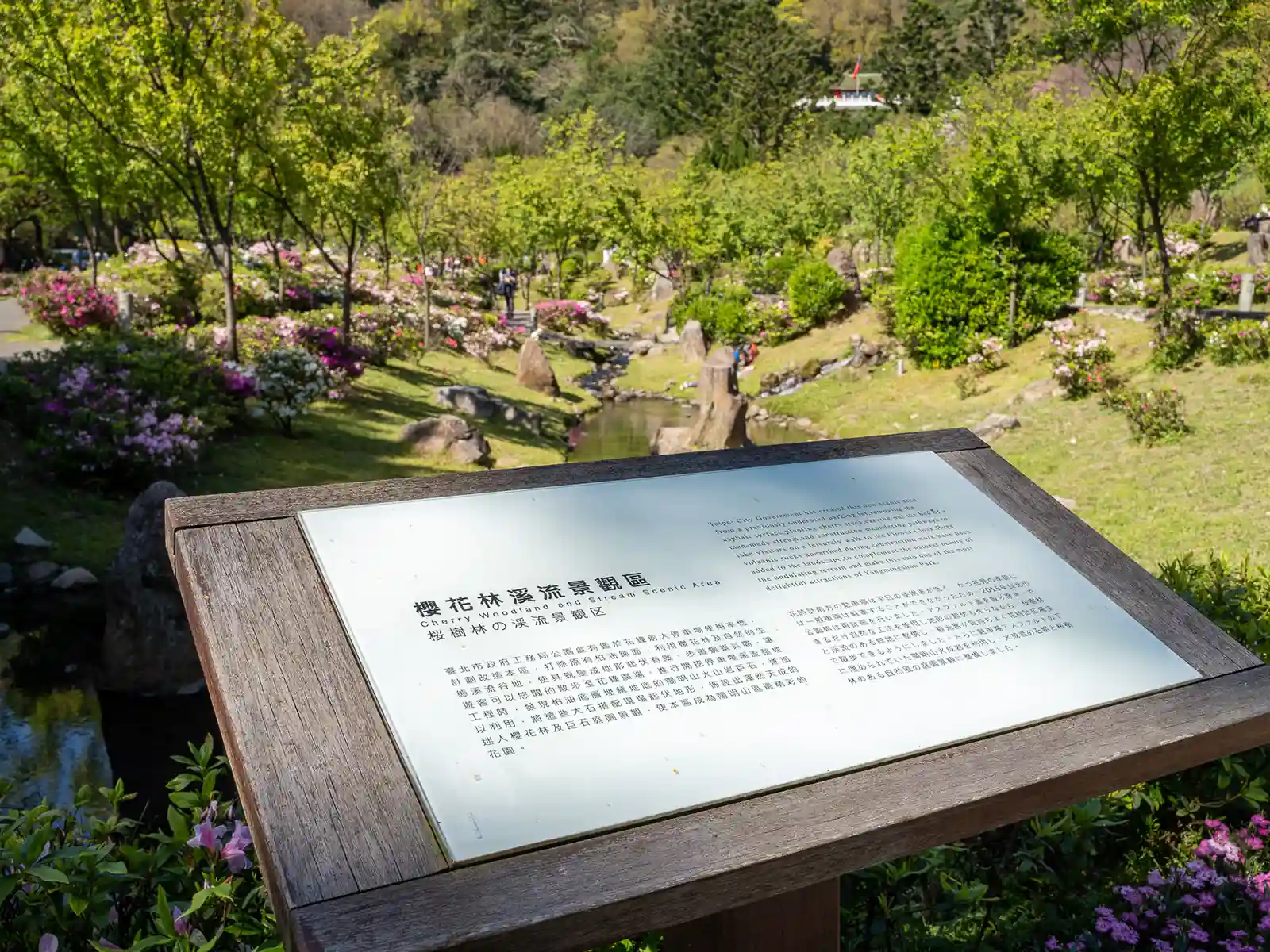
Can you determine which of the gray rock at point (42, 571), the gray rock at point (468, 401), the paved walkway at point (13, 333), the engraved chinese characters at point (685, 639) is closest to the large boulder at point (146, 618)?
the gray rock at point (42, 571)

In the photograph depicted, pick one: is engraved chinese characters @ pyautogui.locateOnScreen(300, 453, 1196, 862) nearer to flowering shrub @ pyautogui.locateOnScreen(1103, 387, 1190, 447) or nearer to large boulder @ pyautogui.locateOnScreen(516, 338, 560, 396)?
flowering shrub @ pyautogui.locateOnScreen(1103, 387, 1190, 447)

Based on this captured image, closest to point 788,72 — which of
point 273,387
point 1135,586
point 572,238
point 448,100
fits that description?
point 448,100

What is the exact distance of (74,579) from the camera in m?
7.43

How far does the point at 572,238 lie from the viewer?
28.5m

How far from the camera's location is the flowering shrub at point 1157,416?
9.72 metres

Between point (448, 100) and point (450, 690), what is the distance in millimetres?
60567

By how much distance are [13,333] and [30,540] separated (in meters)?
8.99

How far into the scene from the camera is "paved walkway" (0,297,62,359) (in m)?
13.8

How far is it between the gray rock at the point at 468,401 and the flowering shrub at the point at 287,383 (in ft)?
6.20

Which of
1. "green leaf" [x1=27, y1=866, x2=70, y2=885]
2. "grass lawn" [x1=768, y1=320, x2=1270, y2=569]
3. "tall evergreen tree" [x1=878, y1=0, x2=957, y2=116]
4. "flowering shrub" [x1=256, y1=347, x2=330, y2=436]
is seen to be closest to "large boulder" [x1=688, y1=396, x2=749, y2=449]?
"grass lawn" [x1=768, y1=320, x2=1270, y2=569]

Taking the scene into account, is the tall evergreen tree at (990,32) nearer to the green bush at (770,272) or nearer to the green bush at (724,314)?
the green bush at (770,272)

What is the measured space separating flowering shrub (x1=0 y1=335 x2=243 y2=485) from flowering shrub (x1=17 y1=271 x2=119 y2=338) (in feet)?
15.8


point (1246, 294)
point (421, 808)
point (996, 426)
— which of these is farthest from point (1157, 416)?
point (421, 808)

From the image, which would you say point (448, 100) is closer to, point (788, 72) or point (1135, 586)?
point (788, 72)
